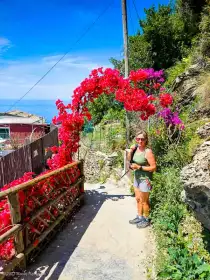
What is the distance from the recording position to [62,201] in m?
4.45

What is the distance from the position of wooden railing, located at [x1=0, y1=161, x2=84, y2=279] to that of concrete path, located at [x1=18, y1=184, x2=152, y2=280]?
0.23m

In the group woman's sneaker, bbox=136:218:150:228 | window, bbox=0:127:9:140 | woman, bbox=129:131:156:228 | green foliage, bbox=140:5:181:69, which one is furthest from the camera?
window, bbox=0:127:9:140

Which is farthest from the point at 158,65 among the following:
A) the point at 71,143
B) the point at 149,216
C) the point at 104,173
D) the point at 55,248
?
the point at 55,248

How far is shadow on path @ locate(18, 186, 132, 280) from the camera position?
314cm

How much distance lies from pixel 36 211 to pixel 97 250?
1.07 m

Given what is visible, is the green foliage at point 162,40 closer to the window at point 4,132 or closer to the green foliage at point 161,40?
the green foliage at point 161,40

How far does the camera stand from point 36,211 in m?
3.40

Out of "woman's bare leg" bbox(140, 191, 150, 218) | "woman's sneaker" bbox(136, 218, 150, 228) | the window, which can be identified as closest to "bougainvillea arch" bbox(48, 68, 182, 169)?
"woman's bare leg" bbox(140, 191, 150, 218)

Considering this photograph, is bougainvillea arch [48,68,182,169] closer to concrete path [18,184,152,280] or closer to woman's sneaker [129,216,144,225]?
concrete path [18,184,152,280]

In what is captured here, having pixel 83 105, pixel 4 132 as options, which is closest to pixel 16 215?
pixel 83 105

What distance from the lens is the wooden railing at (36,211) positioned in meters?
2.92

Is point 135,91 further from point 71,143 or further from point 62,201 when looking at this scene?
point 62,201

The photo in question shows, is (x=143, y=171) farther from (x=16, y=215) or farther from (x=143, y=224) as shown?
(x=16, y=215)

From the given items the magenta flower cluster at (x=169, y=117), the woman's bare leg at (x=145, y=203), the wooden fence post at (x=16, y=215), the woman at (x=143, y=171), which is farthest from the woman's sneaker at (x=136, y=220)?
the magenta flower cluster at (x=169, y=117)
